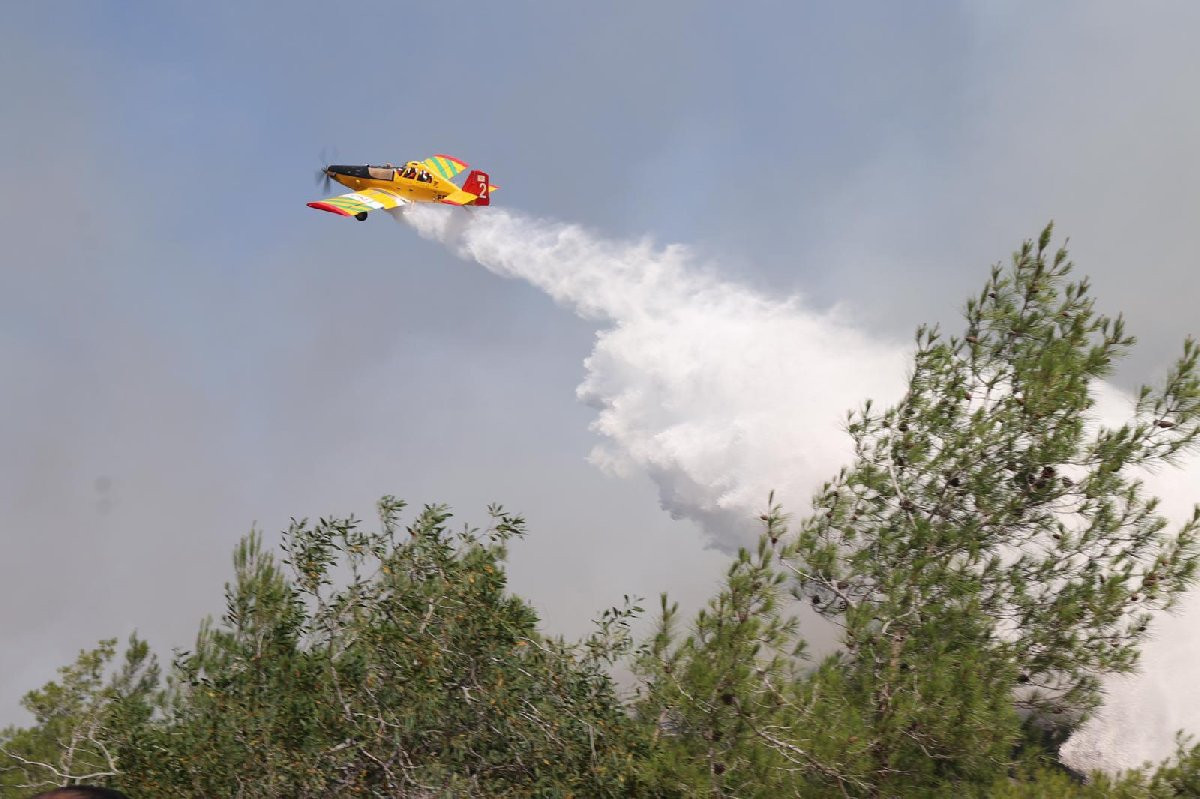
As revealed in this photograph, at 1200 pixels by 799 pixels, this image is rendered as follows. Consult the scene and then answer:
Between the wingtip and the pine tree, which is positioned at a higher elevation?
the wingtip

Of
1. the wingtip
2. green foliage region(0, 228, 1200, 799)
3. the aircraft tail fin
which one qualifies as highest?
the aircraft tail fin

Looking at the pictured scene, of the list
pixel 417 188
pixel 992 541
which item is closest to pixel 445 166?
pixel 417 188

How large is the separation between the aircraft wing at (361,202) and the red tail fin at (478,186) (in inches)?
73.7

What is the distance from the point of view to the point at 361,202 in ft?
102

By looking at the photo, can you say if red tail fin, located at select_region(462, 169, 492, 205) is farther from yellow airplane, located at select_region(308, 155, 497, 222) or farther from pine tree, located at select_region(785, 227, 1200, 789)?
pine tree, located at select_region(785, 227, 1200, 789)

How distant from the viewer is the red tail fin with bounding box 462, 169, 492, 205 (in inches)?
1265

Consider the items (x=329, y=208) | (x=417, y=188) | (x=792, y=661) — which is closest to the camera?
(x=792, y=661)

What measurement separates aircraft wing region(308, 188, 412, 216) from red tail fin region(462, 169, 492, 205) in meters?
1.87

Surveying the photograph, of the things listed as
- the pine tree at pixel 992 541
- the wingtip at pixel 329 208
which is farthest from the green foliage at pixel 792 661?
the wingtip at pixel 329 208

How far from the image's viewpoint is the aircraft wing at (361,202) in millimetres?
29781

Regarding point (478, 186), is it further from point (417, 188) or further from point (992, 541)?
point (992, 541)

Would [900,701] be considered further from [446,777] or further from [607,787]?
[446,777]

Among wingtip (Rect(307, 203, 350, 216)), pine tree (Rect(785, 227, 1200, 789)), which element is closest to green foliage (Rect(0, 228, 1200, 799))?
pine tree (Rect(785, 227, 1200, 789))

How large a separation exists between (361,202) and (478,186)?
3578 millimetres
